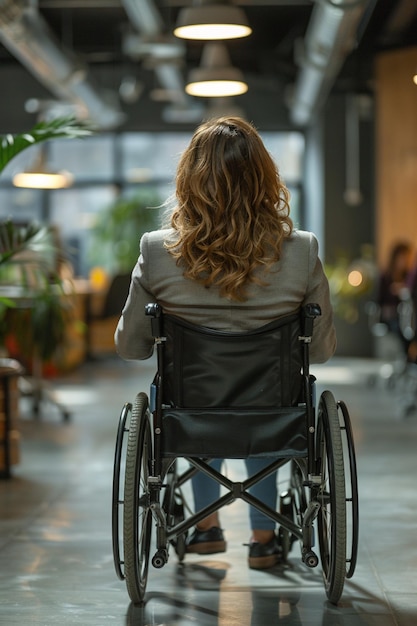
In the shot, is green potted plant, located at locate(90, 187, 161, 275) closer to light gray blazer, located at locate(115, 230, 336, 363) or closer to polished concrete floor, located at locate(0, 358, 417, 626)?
polished concrete floor, located at locate(0, 358, 417, 626)

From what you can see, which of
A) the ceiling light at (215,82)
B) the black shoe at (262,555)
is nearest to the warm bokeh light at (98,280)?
the ceiling light at (215,82)

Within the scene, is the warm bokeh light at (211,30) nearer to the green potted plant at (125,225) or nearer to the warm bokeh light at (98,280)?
the warm bokeh light at (98,280)

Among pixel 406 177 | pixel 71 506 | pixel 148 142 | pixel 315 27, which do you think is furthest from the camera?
pixel 148 142

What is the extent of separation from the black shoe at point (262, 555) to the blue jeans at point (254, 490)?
59mm

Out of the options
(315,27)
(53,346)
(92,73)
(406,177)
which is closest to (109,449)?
(53,346)

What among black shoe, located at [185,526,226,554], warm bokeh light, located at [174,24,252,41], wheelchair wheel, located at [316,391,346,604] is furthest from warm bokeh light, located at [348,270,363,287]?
wheelchair wheel, located at [316,391,346,604]

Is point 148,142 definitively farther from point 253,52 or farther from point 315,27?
point 315,27

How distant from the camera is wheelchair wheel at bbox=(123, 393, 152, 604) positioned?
2.96 meters

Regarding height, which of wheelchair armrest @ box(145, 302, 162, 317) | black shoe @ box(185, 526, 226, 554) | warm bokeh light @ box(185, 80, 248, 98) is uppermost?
warm bokeh light @ box(185, 80, 248, 98)

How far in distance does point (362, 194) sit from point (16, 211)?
494cm

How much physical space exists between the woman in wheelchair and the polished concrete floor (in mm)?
796

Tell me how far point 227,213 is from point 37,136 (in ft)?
6.35

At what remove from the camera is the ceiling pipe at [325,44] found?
7.95 metres

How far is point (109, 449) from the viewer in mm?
6359
